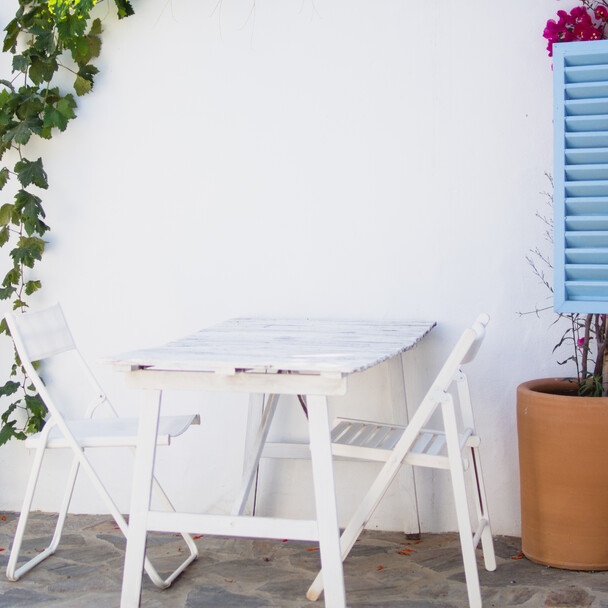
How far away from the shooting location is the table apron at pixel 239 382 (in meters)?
2.47

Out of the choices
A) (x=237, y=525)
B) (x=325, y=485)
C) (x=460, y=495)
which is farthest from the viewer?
(x=460, y=495)

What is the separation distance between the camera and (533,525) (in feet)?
11.2

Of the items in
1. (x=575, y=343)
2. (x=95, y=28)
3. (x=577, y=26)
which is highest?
(x=95, y=28)

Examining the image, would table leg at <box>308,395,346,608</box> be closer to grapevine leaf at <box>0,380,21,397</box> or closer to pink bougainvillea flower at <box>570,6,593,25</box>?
pink bougainvillea flower at <box>570,6,593,25</box>

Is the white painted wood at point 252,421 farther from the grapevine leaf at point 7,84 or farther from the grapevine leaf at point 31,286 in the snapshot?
the grapevine leaf at point 7,84

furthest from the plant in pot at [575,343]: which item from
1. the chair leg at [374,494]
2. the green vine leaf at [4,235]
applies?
the green vine leaf at [4,235]

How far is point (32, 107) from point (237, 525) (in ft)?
8.24

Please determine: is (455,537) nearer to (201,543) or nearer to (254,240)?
(201,543)

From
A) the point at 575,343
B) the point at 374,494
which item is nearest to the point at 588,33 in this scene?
the point at 575,343

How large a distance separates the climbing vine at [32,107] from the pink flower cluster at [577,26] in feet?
6.40

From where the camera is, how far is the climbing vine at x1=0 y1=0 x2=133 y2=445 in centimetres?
407

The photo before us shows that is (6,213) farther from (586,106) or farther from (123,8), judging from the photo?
(586,106)

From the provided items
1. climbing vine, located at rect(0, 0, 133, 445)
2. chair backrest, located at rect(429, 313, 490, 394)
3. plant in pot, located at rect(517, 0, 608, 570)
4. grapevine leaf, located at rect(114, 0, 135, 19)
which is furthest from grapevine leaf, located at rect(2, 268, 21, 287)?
plant in pot, located at rect(517, 0, 608, 570)

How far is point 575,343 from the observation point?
357 cm
